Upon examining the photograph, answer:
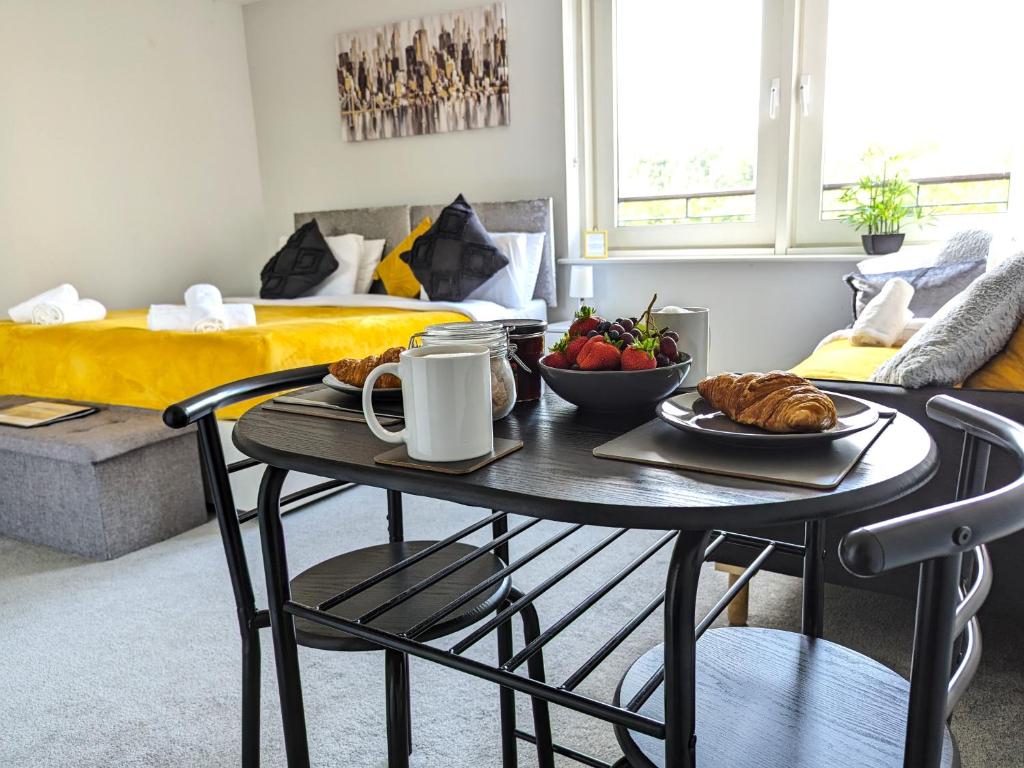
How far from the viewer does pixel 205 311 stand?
2998mm

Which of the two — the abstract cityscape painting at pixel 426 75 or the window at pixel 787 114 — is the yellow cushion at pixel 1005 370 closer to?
the window at pixel 787 114

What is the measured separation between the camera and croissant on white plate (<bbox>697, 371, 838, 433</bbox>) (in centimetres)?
78

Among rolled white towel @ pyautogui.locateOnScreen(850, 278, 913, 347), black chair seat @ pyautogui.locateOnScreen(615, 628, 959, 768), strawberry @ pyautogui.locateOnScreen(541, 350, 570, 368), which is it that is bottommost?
black chair seat @ pyautogui.locateOnScreen(615, 628, 959, 768)

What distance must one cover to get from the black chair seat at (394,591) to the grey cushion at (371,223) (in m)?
3.62

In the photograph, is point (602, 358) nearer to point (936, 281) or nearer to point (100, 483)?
point (100, 483)

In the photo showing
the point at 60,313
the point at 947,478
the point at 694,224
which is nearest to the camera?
the point at 947,478

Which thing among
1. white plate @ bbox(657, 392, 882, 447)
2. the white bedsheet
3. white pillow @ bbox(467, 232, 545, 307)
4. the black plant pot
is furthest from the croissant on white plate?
white pillow @ bbox(467, 232, 545, 307)

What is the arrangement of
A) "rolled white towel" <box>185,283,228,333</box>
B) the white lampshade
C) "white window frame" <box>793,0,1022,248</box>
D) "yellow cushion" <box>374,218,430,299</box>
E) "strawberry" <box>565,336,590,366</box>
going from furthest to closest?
"yellow cushion" <box>374,218,430,299</box> < the white lampshade < "white window frame" <box>793,0,1022,248</box> < "rolled white towel" <box>185,283,228,333</box> < "strawberry" <box>565,336,590,366</box>

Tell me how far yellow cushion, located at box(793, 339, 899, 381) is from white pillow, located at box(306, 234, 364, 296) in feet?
8.97

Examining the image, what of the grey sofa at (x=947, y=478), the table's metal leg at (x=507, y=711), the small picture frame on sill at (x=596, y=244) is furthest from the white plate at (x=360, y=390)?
the small picture frame on sill at (x=596, y=244)

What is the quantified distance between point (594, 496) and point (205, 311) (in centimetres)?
268

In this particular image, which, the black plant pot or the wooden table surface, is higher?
the black plant pot

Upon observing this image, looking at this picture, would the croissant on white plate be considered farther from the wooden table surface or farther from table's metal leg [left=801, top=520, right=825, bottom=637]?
table's metal leg [left=801, top=520, right=825, bottom=637]

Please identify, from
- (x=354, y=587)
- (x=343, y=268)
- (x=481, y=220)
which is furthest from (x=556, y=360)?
(x=343, y=268)
